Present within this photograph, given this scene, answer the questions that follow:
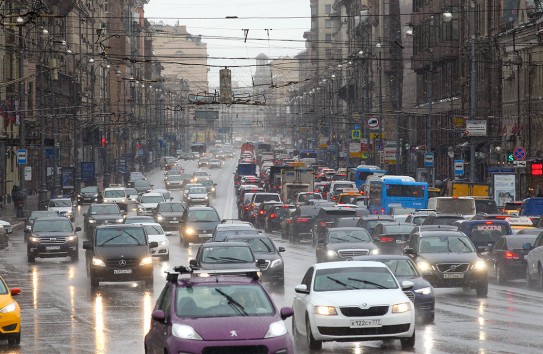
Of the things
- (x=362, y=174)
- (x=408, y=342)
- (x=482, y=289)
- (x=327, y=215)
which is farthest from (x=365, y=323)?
(x=362, y=174)

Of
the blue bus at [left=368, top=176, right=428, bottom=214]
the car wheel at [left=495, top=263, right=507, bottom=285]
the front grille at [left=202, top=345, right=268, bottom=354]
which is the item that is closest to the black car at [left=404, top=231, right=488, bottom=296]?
the car wheel at [left=495, top=263, right=507, bottom=285]

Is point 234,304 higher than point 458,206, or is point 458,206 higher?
point 234,304

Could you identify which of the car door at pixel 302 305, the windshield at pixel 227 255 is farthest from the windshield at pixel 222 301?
the windshield at pixel 227 255

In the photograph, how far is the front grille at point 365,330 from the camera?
18.8 metres

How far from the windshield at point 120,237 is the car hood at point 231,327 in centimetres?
1971

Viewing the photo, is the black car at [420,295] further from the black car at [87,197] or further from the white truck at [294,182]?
the black car at [87,197]

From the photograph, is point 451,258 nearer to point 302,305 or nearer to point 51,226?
point 302,305

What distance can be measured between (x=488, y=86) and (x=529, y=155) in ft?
47.5

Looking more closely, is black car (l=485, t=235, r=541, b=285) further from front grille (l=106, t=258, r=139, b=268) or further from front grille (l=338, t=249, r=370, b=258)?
front grille (l=106, t=258, r=139, b=268)

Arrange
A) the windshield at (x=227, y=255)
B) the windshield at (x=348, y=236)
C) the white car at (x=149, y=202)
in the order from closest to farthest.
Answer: the windshield at (x=227, y=255), the windshield at (x=348, y=236), the white car at (x=149, y=202)

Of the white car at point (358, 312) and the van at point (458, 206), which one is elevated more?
the white car at point (358, 312)

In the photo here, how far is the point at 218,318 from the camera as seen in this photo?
49.8 ft

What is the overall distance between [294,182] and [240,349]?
7259 centimetres

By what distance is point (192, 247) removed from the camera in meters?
53.3
